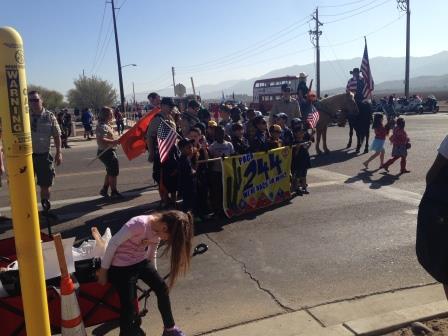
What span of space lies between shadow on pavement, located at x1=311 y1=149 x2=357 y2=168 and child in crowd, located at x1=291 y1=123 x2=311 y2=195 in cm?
314

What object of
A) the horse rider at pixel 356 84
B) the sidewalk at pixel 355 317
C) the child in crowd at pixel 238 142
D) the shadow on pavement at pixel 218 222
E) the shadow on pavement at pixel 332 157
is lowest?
the shadow on pavement at pixel 218 222

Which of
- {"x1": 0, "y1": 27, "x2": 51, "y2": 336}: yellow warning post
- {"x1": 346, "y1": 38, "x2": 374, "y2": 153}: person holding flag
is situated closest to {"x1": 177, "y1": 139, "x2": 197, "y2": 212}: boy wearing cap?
{"x1": 0, "y1": 27, "x2": 51, "y2": 336}: yellow warning post

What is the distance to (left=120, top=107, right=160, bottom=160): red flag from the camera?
7523 mm

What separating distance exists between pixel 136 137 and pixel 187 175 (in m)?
1.34

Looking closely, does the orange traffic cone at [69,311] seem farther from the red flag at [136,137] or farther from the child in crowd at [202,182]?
the red flag at [136,137]

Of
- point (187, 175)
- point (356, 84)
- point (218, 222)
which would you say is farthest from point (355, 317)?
point (356, 84)

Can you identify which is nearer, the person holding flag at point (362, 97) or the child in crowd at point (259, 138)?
the child in crowd at point (259, 138)

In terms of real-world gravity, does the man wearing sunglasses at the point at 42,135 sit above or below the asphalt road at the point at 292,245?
above

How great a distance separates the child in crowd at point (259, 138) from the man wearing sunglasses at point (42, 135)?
3.27 meters

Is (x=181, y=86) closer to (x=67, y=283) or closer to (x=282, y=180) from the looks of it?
(x=282, y=180)

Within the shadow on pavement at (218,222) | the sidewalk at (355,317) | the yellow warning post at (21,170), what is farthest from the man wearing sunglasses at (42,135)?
the yellow warning post at (21,170)

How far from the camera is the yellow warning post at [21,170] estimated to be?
85.6 inches

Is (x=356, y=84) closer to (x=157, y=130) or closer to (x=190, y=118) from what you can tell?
(x=190, y=118)

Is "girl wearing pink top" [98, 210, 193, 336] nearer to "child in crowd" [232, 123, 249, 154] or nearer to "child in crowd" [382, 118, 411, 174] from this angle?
"child in crowd" [232, 123, 249, 154]
